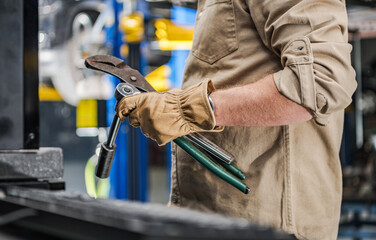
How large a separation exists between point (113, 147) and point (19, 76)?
0.30m

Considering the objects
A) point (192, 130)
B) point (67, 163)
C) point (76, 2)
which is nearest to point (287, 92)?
point (192, 130)

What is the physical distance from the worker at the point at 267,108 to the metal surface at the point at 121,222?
421 mm

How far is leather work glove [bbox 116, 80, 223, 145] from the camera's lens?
3.58ft

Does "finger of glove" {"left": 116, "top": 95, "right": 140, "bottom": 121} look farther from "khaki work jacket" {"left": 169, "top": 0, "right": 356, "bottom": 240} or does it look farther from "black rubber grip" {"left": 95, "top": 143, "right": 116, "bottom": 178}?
"khaki work jacket" {"left": 169, "top": 0, "right": 356, "bottom": 240}

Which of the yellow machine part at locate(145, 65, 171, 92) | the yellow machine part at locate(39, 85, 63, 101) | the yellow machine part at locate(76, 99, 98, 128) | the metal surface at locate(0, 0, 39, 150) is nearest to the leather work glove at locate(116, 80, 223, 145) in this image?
the metal surface at locate(0, 0, 39, 150)

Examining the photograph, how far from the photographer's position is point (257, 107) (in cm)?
109

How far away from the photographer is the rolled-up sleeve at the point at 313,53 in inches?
41.1

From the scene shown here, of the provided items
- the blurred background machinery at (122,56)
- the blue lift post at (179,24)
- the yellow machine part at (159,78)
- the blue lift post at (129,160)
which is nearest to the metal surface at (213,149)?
the blurred background machinery at (122,56)

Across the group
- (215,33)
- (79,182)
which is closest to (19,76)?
(215,33)

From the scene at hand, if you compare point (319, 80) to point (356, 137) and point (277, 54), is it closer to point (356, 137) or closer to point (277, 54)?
point (277, 54)

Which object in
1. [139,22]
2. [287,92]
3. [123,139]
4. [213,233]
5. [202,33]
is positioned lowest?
[123,139]

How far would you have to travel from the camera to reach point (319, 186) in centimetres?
125

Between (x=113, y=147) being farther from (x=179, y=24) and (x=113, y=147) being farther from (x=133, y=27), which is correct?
(x=179, y=24)

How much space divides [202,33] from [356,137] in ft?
28.1
